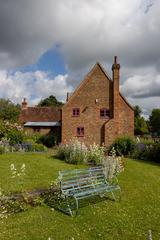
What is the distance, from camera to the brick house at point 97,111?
32750 millimetres

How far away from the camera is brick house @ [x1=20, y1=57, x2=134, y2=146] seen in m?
32.8

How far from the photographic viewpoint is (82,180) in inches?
A: 375

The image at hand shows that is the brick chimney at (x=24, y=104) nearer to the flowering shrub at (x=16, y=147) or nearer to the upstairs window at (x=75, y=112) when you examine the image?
the upstairs window at (x=75, y=112)

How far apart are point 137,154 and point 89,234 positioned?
14722 mm

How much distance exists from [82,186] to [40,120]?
39.2 meters

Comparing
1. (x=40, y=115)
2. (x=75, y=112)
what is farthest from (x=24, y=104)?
(x=75, y=112)

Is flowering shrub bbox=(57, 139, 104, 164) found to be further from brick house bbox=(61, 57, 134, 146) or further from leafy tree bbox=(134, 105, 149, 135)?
leafy tree bbox=(134, 105, 149, 135)

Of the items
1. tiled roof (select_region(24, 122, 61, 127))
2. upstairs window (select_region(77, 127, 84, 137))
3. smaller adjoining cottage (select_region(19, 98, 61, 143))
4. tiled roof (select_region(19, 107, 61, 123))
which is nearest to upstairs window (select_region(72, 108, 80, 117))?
upstairs window (select_region(77, 127, 84, 137))

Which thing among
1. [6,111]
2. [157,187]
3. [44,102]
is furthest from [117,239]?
[44,102]

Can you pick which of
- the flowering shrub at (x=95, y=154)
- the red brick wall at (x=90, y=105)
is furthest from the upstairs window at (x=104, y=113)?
the flowering shrub at (x=95, y=154)

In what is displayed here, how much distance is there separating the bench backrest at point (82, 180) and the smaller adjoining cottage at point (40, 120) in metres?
33.2

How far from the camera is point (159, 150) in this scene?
64.6 feet

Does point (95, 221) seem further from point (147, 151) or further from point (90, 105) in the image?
point (90, 105)

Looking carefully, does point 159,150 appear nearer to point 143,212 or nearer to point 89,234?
point 143,212
